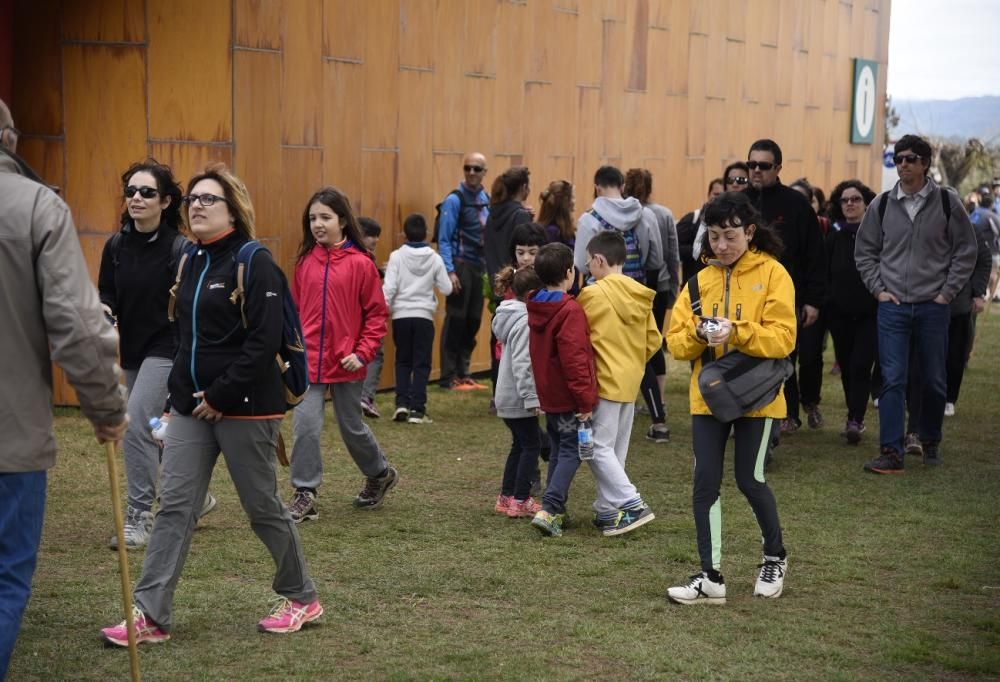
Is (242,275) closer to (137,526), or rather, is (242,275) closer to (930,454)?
(137,526)

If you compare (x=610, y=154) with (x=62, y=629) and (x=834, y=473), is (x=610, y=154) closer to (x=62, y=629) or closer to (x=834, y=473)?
(x=834, y=473)

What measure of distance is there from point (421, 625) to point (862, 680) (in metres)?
1.87

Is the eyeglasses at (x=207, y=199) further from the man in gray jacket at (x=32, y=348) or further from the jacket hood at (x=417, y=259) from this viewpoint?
the jacket hood at (x=417, y=259)

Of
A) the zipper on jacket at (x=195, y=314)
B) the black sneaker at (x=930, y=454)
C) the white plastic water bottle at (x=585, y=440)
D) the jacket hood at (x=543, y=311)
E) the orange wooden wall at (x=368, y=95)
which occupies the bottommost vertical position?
the black sneaker at (x=930, y=454)

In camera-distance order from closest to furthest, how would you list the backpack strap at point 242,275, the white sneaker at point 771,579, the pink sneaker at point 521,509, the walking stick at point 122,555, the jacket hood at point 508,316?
1. the walking stick at point 122,555
2. the backpack strap at point 242,275
3. the white sneaker at point 771,579
4. the jacket hood at point 508,316
5. the pink sneaker at point 521,509

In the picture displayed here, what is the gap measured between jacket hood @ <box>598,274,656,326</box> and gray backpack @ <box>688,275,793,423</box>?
1.41 meters

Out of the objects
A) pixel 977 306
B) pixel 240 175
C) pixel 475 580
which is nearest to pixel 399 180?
pixel 240 175

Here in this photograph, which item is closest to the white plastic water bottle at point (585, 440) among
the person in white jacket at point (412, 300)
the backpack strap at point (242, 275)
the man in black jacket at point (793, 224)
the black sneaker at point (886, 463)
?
the backpack strap at point (242, 275)

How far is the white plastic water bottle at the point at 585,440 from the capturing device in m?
7.74

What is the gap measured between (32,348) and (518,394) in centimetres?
398

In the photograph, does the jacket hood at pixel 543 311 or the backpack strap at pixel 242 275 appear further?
the jacket hood at pixel 543 311

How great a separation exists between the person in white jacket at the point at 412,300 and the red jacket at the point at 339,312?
3714mm

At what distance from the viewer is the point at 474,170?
13.3 m

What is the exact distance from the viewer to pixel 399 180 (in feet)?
44.1
